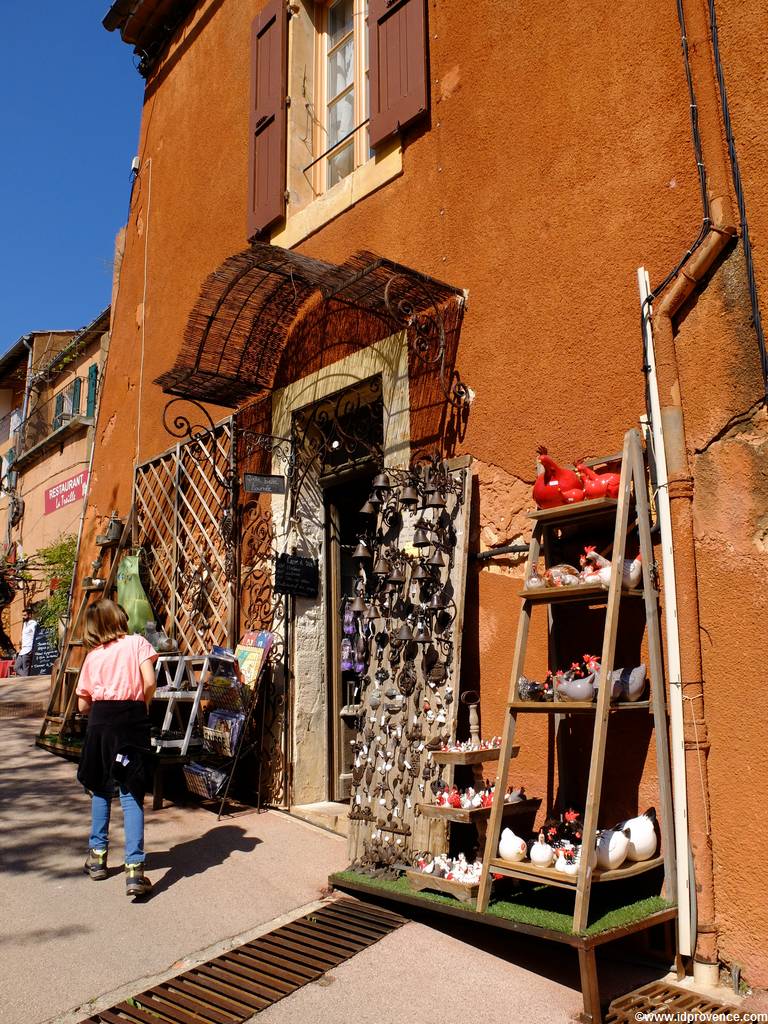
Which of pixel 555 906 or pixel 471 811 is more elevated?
pixel 471 811

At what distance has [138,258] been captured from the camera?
28.1ft

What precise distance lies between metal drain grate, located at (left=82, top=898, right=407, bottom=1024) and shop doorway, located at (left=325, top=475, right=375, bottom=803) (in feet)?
6.15

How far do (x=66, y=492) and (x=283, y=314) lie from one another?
1009 cm

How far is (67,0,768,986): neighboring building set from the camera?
3.25 m

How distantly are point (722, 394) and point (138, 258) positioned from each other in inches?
268

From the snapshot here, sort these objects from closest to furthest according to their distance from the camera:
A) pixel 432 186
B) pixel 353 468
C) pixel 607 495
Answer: pixel 607 495 < pixel 432 186 < pixel 353 468

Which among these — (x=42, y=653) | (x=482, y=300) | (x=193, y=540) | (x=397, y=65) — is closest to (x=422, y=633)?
(x=482, y=300)

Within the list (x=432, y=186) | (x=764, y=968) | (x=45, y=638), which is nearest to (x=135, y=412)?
(x=432, y=186)

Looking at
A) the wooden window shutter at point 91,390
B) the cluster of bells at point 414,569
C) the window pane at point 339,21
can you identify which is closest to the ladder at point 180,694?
the cluster of bells at point 414,569

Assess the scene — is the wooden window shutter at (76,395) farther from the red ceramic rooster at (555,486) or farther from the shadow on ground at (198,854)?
the red ceramic rooster at (555,486)

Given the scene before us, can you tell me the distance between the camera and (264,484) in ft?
18.7

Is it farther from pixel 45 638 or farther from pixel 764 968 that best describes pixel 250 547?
pixel 45 638

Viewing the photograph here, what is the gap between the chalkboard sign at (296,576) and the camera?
18.3 feet

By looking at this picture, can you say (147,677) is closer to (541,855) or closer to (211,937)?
(211,937)
